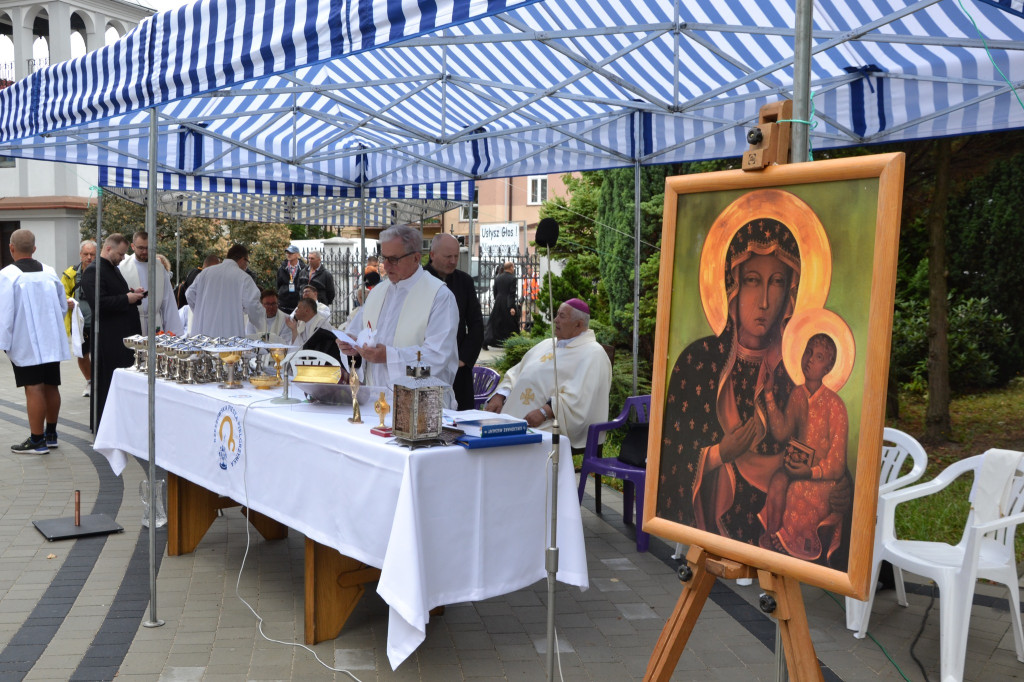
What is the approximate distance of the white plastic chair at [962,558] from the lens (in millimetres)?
3680

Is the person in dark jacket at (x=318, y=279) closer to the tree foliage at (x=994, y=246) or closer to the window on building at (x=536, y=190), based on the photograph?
the tree foliage at (x=994, y=246)

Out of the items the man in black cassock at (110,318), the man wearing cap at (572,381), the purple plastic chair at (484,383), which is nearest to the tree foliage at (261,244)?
the man in black cassock at (110,318)

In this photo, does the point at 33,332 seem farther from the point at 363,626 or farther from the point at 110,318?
the point at 363,626

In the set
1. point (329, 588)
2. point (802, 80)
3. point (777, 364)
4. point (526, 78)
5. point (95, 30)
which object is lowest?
point (329, 588)

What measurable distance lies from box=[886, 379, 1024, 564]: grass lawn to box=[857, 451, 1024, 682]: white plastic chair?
1.68m

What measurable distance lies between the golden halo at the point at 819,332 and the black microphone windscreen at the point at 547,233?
1160 mm

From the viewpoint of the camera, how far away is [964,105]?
5.68m

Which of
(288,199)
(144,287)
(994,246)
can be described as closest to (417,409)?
(144,287)

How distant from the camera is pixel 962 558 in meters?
4.04

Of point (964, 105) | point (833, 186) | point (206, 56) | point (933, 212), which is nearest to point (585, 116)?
point (964, 105)

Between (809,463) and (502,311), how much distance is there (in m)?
13.8

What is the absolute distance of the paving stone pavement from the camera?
3867 millimetres

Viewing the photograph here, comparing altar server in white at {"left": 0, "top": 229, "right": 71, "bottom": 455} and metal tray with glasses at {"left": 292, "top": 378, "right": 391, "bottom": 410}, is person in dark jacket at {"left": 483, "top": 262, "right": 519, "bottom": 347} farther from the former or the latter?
metal tray with glasses at {"left": 292, "top": 378, "right": 391, "bottom": 410}

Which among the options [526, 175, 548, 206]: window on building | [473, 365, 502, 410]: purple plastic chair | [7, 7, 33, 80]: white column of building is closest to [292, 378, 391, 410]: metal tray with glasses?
[473, 365, 502, 410]: purple plastic chair
